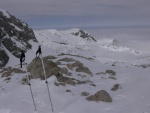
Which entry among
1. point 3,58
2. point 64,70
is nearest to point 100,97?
point 64,70

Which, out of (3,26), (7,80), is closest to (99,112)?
(7,80)

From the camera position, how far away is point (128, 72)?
39.4 m

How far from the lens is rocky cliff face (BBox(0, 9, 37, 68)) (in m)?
87.4

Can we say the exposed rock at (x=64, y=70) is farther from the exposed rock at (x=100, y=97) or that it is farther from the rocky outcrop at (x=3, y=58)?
the rocky outcrop at (x=3, y=58)

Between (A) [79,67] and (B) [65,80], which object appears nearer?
(B) [65,80]

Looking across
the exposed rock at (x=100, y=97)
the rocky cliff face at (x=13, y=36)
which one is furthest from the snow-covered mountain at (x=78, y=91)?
the rocky cliff face at (x=13, y=36)

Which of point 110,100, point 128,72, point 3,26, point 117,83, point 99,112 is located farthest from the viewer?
point 3,26

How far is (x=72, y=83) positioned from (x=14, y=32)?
231 ft

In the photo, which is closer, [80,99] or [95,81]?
[80,99]

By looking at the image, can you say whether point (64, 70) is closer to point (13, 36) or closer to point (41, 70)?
point (41, 70)

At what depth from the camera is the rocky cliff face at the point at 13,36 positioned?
287 ft

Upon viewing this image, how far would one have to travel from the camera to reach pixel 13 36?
3784 inches

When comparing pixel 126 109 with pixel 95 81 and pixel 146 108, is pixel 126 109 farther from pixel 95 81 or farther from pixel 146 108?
pixel 95 81

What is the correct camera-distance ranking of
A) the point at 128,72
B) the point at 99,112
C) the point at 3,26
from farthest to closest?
1. the point at 3,26
2. the point at 128,72
3. the point at 99,112
